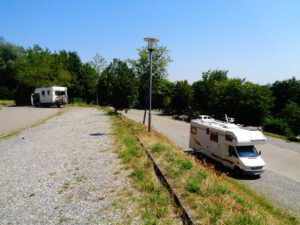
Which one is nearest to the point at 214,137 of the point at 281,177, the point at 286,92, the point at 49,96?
the point at 281,177

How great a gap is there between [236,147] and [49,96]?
3732 cm

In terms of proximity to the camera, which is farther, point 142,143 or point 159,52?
point 159,52

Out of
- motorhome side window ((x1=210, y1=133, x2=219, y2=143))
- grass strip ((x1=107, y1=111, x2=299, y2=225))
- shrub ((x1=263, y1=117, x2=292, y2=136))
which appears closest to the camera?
grass strip ((x1=107, y1=111, x2=299, y2=225))

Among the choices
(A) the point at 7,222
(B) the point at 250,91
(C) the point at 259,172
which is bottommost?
(C) the point at 259,172

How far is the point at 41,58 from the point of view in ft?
194

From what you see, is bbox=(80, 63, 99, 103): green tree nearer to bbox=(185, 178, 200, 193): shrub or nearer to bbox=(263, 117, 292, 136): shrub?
bbox=(263, 117, 292, 136): shrub

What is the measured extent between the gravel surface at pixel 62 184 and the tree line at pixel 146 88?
1553 centimetres

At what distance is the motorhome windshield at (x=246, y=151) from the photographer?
55.0ft

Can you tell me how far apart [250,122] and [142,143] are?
3299cm

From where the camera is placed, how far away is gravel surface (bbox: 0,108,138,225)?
6797mm

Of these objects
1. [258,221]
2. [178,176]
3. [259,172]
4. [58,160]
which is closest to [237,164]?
[259,172]

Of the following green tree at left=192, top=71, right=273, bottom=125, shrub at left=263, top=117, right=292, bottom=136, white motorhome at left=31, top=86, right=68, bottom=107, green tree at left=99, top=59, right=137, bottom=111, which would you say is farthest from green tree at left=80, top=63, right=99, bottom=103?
shrub at left=263, top=117, right=292, bottom=136

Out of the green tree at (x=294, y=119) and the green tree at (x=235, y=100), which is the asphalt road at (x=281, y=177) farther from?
the green tree at (x=294, y=119)

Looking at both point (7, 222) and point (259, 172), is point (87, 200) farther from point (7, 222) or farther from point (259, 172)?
point (259, 172)
